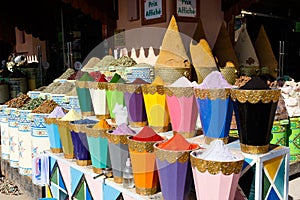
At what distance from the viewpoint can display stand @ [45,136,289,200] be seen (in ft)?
3.39

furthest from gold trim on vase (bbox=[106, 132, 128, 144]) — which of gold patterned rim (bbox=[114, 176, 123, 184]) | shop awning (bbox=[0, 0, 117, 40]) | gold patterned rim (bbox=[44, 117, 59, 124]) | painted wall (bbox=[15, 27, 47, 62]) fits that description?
painted wall (bbox=[15, 27, 47, 62])

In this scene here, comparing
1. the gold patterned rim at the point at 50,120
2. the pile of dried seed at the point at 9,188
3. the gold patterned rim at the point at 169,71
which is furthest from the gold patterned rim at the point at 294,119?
the pile of dried seed at the point at 9,188

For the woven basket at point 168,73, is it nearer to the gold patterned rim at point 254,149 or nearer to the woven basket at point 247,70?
the woven basket at point 247,70

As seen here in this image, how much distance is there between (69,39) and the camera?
12.8 ft

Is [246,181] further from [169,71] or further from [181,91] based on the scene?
[169,71]

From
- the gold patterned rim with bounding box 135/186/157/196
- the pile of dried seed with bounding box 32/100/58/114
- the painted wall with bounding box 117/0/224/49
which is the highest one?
the painted wall with bounding box 117/0/224/49

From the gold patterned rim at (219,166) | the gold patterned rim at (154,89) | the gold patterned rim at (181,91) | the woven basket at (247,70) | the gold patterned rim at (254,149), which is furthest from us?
the woven basket at (247,70)

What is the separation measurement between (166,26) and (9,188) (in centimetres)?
158

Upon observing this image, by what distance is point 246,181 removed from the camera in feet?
3.48

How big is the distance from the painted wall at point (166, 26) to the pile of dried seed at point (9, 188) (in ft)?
4.28

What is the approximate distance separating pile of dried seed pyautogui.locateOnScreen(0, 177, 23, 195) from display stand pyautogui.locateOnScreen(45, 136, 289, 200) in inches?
38.7

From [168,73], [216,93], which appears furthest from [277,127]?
[216,93]

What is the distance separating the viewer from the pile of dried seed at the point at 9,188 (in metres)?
2.31

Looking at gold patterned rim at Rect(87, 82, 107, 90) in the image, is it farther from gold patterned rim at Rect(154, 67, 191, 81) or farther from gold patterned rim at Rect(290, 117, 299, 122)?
gold patterned rim at Rect(290, 117, 299, 122)
